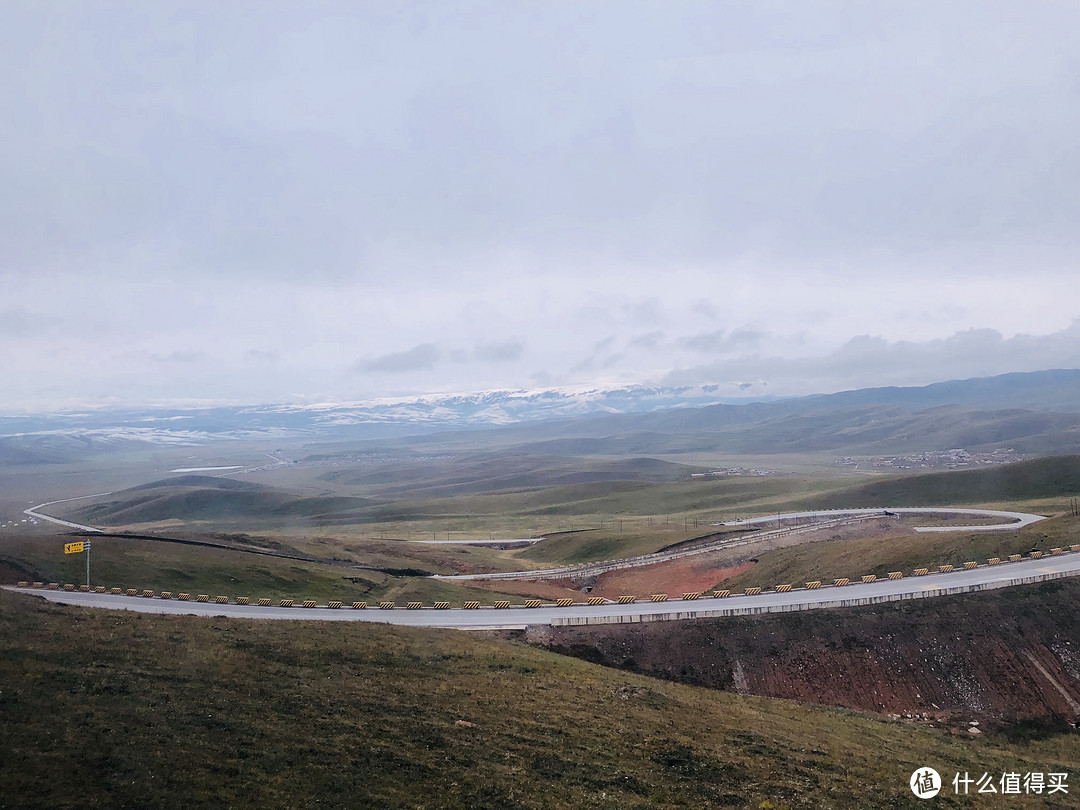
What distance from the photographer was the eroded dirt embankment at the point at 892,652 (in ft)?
113

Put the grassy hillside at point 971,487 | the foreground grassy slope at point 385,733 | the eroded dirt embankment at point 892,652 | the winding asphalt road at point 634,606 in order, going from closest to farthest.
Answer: the foreground grassy slope at point 385,733 < the eroded dirt embankment at point 892,652 < the winding asphalt road at point 634,606 < the grassy hillside at point 971,487

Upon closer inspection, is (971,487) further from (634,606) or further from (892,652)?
(634,606)

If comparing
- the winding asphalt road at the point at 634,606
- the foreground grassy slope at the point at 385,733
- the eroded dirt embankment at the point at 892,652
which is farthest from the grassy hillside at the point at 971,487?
the foreground grassy slope at the point at 385,733

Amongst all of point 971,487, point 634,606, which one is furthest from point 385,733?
point 971,487

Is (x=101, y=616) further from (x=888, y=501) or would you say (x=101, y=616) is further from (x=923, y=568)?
(x=888, y=501)

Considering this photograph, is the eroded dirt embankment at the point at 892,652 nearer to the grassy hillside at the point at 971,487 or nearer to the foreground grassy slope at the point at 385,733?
the foreground grassy slope at the point at 385,733

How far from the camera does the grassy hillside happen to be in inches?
4523

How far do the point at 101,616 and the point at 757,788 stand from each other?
108 feet

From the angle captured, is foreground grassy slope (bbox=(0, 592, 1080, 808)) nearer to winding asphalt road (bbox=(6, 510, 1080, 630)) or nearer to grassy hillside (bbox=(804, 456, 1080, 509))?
winding asphalt road (bbox=(6, 510, 1080, 630))

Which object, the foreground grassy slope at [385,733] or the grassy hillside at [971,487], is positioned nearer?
the foreground grassy slope at [385,733]

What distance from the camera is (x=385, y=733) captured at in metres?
22.8

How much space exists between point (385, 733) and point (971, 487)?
139162 millimetres

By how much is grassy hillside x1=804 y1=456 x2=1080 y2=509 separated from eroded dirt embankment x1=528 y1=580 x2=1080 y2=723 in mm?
85238

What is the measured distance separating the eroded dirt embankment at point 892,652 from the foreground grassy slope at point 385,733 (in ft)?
10.9
